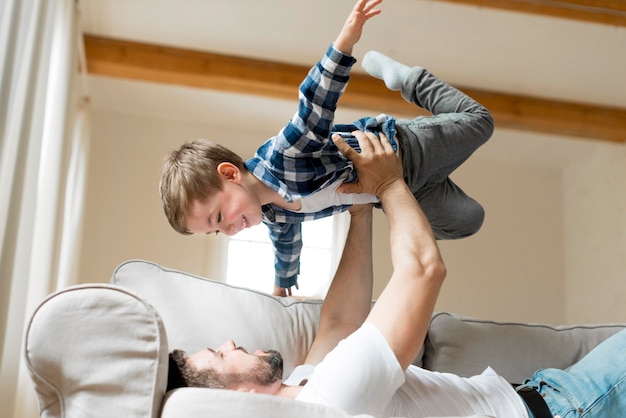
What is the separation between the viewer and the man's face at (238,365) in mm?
1369

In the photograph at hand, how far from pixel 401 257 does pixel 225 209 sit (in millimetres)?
509

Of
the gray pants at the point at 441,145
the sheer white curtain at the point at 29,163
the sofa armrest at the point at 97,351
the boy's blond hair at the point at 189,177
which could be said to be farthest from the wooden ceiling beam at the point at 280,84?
the sofa armrest at the point at 97,351

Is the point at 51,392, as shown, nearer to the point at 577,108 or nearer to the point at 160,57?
the point at 160,57

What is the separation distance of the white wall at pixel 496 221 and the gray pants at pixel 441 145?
3341 mm

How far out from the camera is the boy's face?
1765mm

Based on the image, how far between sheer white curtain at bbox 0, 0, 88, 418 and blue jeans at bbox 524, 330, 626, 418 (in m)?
1.45

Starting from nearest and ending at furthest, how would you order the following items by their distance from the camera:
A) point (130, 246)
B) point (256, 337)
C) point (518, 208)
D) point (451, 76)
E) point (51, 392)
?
point (51, 392) → point (256, 337) → point (451, 76) → point (130, 246) → point (518, 208)

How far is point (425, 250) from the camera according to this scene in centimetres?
149

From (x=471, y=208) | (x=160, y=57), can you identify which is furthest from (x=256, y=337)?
(x=160, y=57)

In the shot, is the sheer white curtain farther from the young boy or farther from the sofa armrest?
the sofa armrest

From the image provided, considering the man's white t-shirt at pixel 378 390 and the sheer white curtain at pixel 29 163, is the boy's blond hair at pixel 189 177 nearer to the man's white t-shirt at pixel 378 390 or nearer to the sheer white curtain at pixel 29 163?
the sheer white curtain at pixel 29 163

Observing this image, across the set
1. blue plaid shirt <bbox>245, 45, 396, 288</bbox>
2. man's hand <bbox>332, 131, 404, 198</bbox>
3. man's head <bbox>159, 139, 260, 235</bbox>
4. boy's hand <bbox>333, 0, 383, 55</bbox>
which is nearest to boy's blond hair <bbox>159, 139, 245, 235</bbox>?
man's head <bbox>159, 139, 260, 235</bbox>

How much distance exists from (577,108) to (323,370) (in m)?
4.55

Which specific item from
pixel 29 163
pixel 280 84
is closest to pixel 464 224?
pixel 29 163
